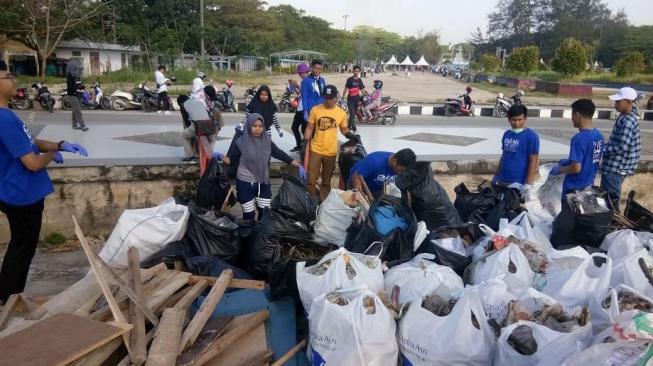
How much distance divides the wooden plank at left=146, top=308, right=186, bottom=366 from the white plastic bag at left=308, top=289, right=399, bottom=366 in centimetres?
60

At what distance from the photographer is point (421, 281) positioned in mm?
2482

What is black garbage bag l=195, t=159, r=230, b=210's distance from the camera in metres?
4.41

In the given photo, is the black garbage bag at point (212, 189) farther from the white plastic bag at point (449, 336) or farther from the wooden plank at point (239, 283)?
the white plastic bag at point (449, 336)

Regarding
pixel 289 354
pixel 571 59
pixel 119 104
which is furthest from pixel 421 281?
pixel 571 59

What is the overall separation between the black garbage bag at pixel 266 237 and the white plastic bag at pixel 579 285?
153cm

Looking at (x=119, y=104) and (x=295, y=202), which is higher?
(x=119, y=104)

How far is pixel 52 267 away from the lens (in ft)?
13.2

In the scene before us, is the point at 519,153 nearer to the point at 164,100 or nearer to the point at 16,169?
the point at 16,169

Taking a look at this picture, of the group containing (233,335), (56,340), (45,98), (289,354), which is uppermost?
(45,98)

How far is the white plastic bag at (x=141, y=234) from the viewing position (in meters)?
3.21

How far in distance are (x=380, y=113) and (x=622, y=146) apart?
711 centimetres

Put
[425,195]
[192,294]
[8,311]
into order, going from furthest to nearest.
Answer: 1. [425,195]
2. [192,294]
3. [8,311]

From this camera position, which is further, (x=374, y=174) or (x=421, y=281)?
(x=374, y=174)

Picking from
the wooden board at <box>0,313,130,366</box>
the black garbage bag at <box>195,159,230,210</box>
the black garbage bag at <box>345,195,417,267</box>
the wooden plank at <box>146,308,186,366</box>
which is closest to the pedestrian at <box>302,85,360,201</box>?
the black garbage bag at <box>195,159,230,210</box>
